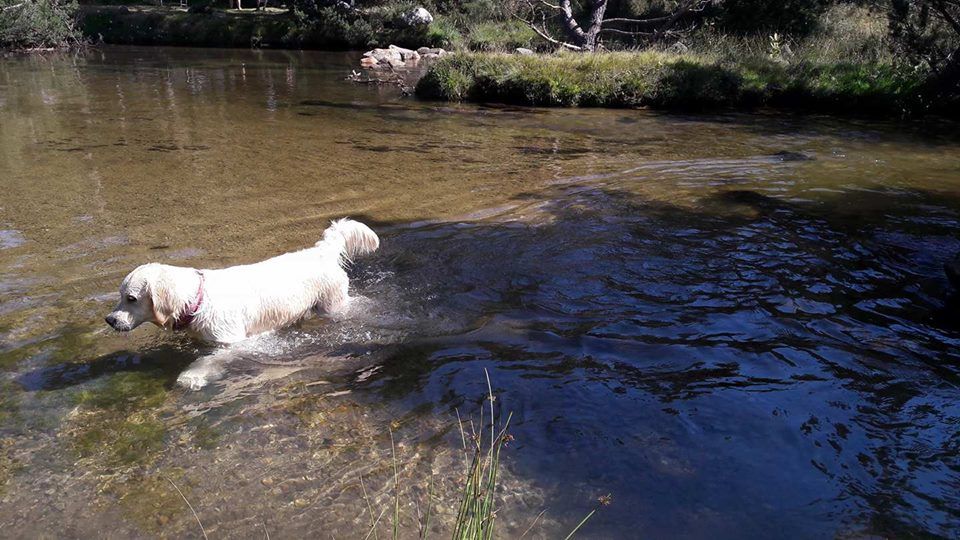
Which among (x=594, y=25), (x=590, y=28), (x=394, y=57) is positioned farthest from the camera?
(x=394, y=57)

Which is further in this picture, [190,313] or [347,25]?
[347,25]

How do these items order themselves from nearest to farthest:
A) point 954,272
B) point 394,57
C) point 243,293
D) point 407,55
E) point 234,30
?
point 243,293
point 954,272
point 394,57
point 407,55
point 234,30

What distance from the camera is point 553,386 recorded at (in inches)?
224

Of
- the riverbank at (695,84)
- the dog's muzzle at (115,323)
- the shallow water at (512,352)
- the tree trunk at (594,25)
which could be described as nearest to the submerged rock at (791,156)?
the shallow water at (512,352)

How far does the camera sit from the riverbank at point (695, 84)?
789 inches

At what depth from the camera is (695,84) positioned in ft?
67.6

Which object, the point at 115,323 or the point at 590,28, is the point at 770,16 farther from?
the point at 115,323

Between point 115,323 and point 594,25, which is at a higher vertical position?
point 594,25

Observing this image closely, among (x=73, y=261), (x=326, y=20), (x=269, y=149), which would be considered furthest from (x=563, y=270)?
(x=326, y=20)

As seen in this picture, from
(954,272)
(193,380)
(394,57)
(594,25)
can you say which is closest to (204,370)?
(193,380)

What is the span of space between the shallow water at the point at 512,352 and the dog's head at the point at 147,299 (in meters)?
0.59

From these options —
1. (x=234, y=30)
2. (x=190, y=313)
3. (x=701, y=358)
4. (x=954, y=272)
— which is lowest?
(x=701, y=358)

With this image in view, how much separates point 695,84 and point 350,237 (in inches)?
646

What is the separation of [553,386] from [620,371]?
2.18 feet
